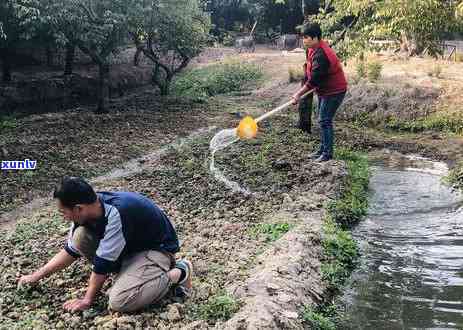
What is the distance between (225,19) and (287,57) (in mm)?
11093

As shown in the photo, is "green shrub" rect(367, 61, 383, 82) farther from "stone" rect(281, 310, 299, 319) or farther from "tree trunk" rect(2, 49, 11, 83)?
"stone" rect(281, 310, 299, 319)

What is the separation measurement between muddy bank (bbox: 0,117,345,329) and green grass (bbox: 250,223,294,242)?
0.01 m

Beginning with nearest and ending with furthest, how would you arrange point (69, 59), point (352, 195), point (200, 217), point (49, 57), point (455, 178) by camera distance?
point (200, 217)
point (352, 195)
point (455, 178)
point (69, 59)
point (49, 57)

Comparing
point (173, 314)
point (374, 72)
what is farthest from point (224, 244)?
point (374, 72)

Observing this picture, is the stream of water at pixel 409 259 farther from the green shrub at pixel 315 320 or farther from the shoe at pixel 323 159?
the shoe at pixel 323 159

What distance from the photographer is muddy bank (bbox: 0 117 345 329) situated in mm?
4484

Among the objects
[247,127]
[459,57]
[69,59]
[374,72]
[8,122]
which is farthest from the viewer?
[69,59]

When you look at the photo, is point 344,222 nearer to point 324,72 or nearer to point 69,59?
point 324,72

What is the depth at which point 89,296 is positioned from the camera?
14.5 ft

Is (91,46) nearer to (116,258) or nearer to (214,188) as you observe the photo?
(214,188)

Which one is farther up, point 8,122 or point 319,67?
point 319,67

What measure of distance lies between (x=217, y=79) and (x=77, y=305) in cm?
1819

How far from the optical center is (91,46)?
1605 centimetres

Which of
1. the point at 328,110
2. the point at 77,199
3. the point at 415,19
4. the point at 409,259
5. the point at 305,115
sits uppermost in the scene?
the point at 415,19
